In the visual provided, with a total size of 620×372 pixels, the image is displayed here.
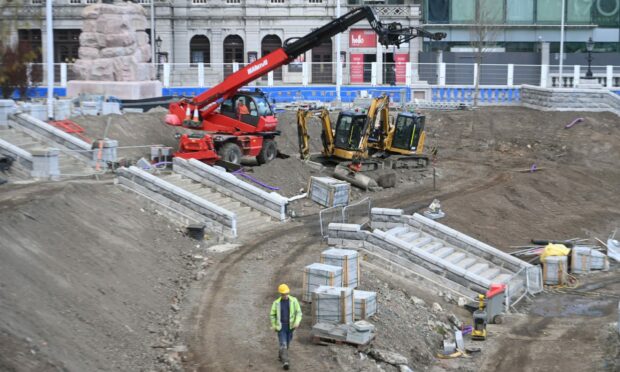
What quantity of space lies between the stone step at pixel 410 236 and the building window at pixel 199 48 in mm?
38076

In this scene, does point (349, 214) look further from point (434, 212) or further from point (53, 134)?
point (53, 134)

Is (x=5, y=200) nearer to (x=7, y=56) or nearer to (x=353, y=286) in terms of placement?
(x=353, y=286)

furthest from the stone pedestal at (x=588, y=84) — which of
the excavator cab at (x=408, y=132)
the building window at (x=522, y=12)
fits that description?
the excavator cab at (x=408, y=132)

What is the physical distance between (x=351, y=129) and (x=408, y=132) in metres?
Answer: 3.38

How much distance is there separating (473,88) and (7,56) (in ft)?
→ 88.4

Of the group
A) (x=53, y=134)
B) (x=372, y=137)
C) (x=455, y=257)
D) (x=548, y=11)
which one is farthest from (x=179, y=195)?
(x=548, y=11)

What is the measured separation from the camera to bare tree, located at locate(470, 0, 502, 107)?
56719 millimetres

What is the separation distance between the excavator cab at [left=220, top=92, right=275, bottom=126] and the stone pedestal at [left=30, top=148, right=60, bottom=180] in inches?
334

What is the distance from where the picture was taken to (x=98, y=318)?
66.2 feet

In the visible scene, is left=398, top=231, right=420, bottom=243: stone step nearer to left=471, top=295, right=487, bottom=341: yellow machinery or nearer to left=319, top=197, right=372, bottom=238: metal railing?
left=319, top=197, right=372, bottom=238: metal railing

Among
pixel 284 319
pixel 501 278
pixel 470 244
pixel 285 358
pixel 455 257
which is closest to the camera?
pixel 284 319

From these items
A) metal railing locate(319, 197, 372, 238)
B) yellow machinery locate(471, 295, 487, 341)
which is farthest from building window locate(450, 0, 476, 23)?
yellow machinery locate(471, 295, 487, 341)

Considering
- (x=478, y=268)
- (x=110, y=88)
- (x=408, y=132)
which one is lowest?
(x=478, y=268)

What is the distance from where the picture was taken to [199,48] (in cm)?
6575
